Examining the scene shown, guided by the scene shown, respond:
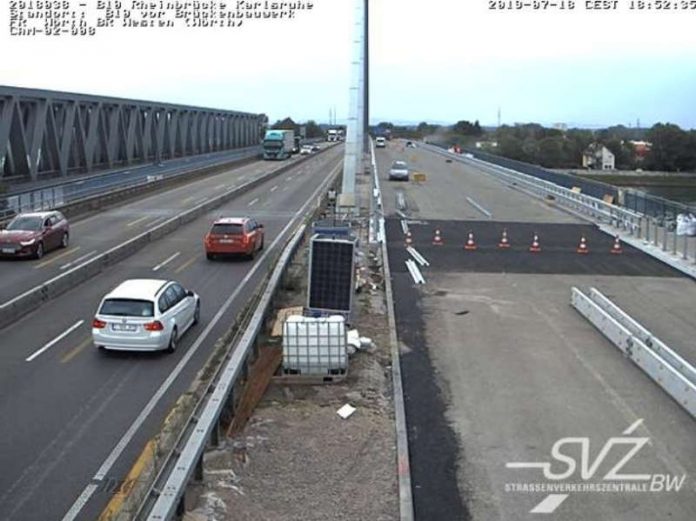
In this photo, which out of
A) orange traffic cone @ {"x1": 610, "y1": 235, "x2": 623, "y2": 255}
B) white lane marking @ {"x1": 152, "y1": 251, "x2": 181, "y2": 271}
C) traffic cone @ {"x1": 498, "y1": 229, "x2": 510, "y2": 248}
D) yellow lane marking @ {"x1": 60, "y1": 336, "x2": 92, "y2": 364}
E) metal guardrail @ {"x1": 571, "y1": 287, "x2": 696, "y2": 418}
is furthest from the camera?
traffic cone @ {"x1": 498, "y1": 229, "x2": 510, "y2": 248}

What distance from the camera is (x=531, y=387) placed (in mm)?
13430

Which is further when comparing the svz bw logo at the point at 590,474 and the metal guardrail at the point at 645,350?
the metal guardrail at the point at 645,350

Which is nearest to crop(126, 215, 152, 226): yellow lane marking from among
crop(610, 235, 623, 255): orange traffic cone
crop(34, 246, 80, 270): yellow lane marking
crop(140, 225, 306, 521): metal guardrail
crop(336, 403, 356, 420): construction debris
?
crop(34, 246, 80, 270): yellow lane marking

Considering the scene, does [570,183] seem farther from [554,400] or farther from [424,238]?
[554,400]

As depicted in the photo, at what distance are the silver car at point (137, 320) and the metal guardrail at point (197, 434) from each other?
160 cm

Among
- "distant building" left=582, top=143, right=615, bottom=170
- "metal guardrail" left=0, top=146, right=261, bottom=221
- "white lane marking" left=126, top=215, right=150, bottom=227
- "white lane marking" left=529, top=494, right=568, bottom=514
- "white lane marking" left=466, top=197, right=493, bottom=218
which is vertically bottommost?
"white lane marking" left=529, top=494, right=568, bottom=514

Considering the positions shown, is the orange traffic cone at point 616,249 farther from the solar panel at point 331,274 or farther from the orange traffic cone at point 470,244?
the solar panel at point 331,274

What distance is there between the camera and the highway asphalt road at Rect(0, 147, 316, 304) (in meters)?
23.6

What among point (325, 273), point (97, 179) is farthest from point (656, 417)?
point (97, 179)

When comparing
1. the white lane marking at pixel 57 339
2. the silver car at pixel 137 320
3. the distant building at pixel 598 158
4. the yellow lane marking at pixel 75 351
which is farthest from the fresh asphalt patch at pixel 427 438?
the distant building at pixel 598 158

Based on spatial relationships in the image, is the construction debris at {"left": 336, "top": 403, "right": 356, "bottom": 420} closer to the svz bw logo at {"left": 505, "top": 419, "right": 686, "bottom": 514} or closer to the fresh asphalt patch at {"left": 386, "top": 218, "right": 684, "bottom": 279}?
the svz bw logo at {"left": 505, "top": 419, "right": 686, "bottom": 514}

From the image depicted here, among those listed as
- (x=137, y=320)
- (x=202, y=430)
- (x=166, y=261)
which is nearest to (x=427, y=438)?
(x=202, y=430)

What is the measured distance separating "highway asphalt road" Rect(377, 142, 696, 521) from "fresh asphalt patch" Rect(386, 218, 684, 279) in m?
0.13

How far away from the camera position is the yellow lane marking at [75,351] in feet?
48.7
